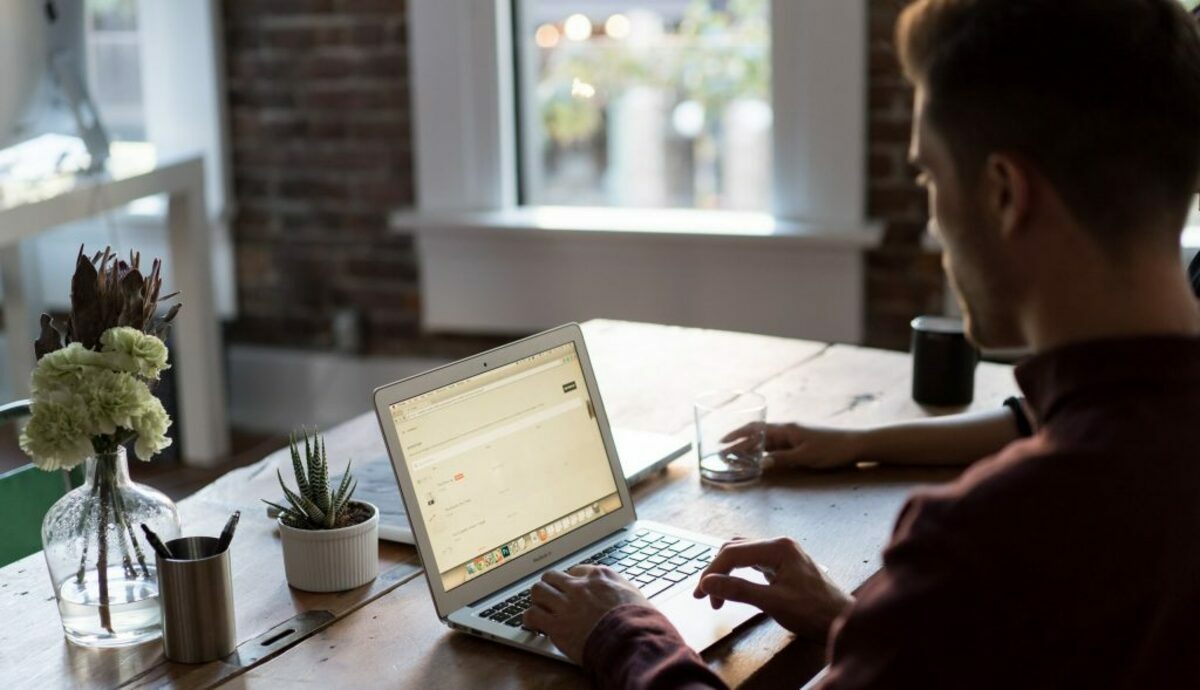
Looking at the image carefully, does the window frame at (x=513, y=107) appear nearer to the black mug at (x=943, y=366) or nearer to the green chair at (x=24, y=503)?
the black mug at (x=943, y=366)

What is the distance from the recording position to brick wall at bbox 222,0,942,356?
3.90 m

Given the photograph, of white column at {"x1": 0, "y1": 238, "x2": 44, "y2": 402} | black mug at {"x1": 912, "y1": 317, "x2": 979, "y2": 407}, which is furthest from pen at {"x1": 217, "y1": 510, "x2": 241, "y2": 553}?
white column at {"x1": 0, "y1": 238, "x2": 44, "y2": 402}

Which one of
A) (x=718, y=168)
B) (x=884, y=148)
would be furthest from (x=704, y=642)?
(x=718, y=168)

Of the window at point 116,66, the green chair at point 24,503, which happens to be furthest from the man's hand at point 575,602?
the window at point 116,66

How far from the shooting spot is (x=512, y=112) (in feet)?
12.5

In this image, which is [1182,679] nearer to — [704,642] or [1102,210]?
[1102,210]

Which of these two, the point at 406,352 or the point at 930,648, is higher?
the point at 930,648

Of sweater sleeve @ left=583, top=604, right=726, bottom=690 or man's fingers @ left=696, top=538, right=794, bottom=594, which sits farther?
man's fingers @ left=696, top=538, right=794, bottom=594

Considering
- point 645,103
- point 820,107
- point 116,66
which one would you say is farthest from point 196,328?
point 820,107

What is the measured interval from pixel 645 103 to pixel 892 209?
75 cm

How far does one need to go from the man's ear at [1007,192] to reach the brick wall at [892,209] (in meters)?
2.40

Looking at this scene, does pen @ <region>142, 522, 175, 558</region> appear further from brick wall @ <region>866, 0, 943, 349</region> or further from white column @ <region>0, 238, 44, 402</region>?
white column @ <region>0, 238, 44, 402</region>

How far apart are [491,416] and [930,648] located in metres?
0.64

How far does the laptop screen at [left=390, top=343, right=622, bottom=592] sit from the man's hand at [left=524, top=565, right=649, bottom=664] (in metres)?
0.10
